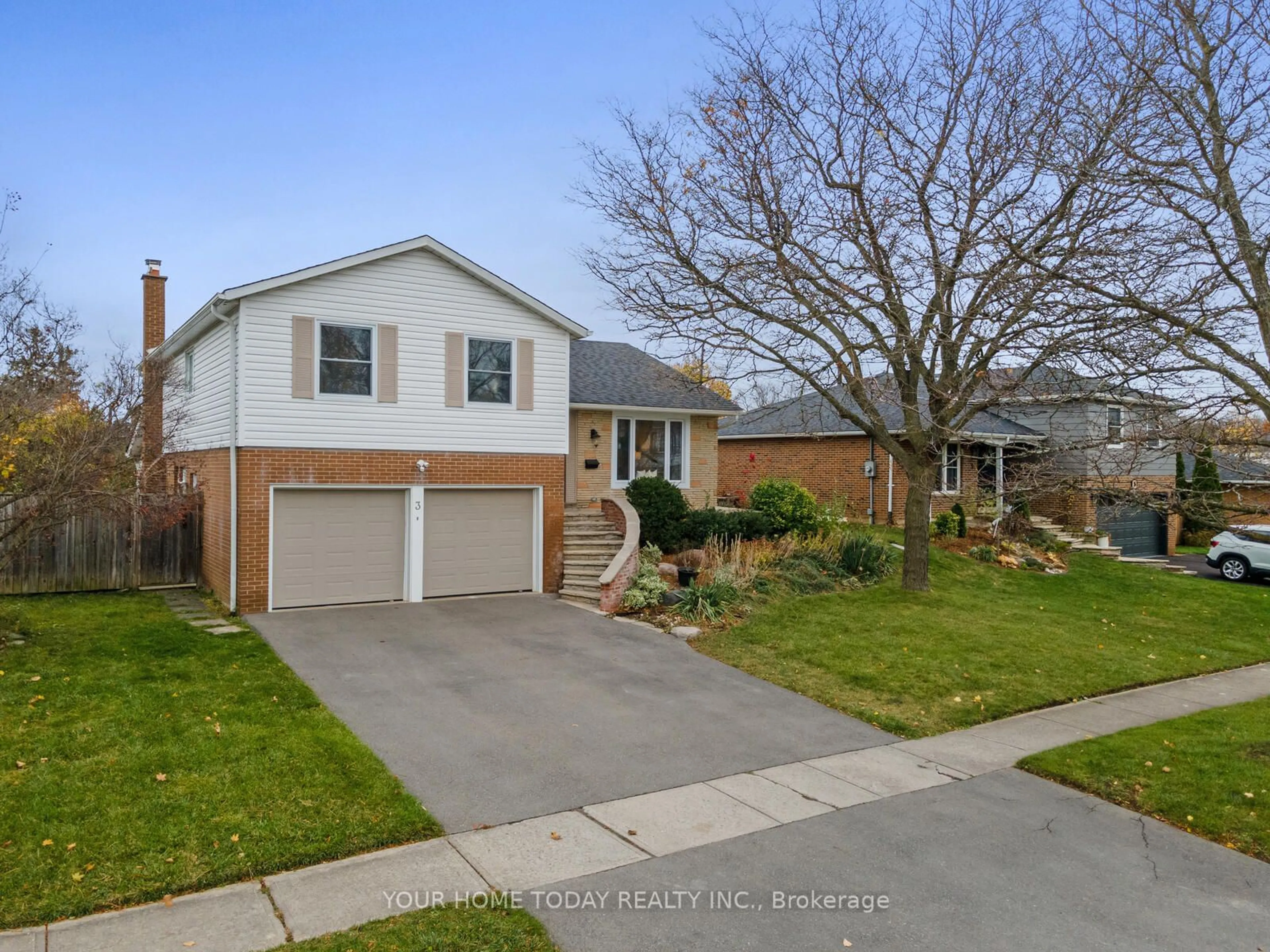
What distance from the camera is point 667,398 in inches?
742

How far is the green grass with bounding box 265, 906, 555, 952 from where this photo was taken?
4211 millimetres

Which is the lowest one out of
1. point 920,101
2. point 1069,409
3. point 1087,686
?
point 1087,686

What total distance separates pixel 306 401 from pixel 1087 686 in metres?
12.4

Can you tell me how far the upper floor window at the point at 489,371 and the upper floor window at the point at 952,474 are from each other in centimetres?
1353

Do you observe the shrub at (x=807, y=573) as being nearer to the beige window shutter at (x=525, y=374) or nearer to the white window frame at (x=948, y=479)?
the beige window shutter at (x=525, y=374)

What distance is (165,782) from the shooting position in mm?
6262

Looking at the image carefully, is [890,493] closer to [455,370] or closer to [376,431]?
[455,370]

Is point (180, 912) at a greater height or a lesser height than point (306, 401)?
lesser

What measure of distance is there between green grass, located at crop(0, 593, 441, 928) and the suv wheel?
79.1 ft

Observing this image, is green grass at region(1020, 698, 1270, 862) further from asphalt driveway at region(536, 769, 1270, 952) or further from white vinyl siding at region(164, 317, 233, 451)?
white vinyl siding at region(164, 317, 233, 451)

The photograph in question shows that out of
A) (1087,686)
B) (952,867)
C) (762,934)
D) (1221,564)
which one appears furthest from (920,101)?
(1221,564)

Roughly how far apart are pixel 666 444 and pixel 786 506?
3.46 m

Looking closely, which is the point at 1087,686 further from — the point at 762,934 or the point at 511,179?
the point at 511,179

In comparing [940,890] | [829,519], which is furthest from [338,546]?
[940,890]
